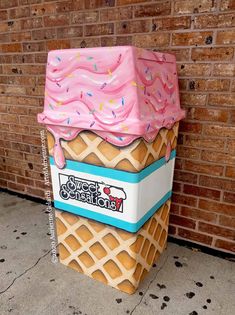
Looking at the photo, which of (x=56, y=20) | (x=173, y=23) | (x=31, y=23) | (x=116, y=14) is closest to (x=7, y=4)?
(x=31, y=23)

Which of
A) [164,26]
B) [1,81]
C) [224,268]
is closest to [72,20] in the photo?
[164,26]

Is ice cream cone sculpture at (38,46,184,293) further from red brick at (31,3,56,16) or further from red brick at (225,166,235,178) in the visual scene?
red brick at (31,3,56,16)

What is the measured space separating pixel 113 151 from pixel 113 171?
0.30 ft

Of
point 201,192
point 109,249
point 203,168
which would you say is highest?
point 203,168

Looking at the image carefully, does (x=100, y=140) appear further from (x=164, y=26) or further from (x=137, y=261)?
(x=164, y=26)

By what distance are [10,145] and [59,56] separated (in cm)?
138

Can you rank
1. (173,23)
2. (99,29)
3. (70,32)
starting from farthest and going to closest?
(70,32) < (99,29) < (173,23)

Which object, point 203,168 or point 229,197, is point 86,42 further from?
point 229,197

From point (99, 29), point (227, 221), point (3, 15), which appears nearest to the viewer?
point (227, 221)

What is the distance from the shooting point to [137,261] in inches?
54.8

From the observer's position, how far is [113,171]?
1.26 m

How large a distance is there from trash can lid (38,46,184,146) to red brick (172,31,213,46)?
0.79 feet

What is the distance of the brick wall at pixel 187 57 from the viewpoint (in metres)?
1.50

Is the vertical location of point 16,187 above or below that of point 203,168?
below
